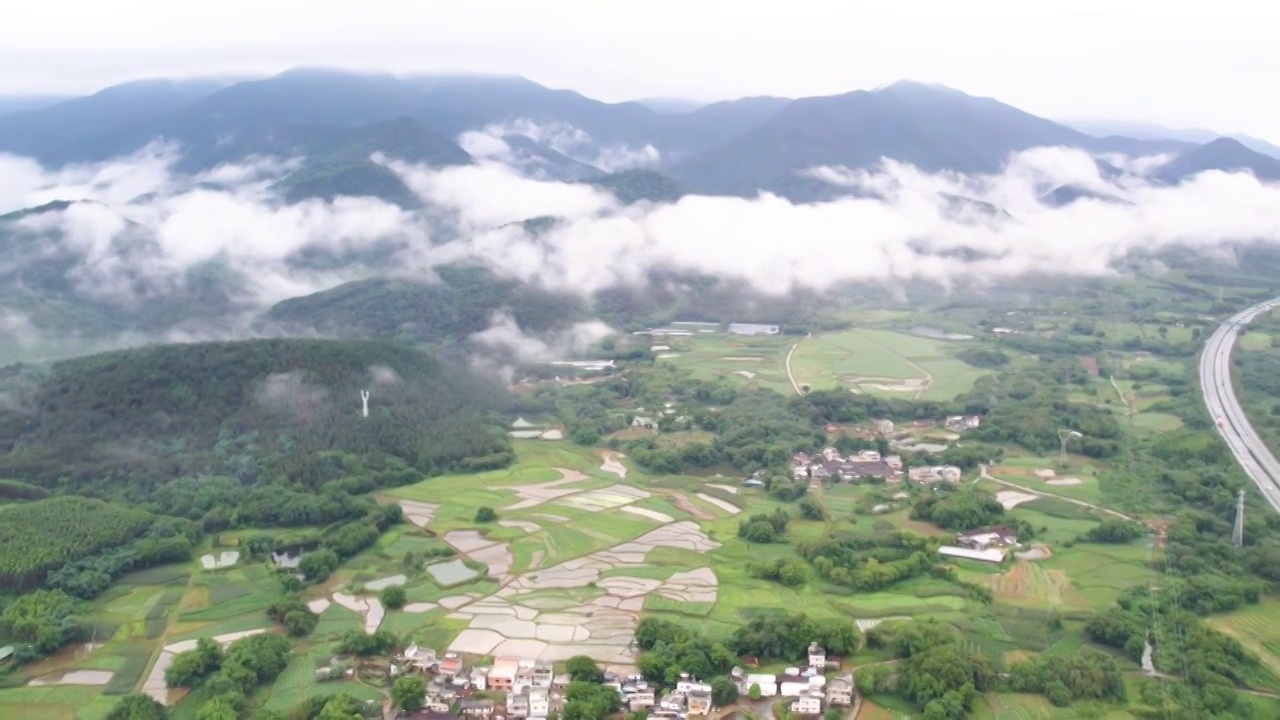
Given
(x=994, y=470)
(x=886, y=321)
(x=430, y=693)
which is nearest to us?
(x=430, y=693)

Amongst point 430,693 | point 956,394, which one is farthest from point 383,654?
point 956,394

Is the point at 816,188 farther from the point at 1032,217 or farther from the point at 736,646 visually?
the point at 736,646

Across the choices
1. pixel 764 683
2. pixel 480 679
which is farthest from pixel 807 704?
pixel 480 679

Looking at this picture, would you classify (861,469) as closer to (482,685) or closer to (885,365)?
(885,365)

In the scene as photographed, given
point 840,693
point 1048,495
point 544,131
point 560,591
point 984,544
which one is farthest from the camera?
point 544,131

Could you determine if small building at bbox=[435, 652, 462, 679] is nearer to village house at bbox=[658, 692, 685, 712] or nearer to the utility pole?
village house at bbox=[658, 692, 685, 712]

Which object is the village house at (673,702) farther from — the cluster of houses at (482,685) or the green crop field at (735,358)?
the green crop field at (735,358)

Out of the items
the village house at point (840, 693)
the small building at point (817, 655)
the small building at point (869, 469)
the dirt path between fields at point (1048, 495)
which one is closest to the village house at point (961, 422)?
the dirt path between fields at point (1048, 495)
